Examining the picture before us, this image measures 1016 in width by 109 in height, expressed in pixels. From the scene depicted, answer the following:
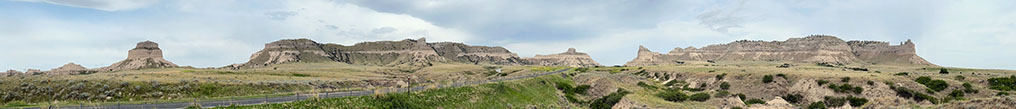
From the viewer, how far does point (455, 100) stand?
25016 mm

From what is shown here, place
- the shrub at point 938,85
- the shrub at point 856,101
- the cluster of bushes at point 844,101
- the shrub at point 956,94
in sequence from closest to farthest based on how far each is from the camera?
the shrub at point 856,101, the cluster of bushes at point 844,101, the shrub at point 956,94, the shrub at point 938,85

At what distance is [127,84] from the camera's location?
161 ft

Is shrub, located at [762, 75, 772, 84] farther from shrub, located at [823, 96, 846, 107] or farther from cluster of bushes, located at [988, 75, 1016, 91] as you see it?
cluster of bushes, located at [988, 75, 1016, 91]

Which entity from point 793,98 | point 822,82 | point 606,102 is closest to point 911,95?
point 822,82

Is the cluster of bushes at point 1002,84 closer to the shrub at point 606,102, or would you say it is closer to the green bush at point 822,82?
the green bush at point 822,82

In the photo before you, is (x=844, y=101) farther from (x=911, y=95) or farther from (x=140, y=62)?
(x=140, y=62)

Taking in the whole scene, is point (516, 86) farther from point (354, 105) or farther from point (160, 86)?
point (160, 86)

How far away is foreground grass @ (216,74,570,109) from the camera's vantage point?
62.4ft

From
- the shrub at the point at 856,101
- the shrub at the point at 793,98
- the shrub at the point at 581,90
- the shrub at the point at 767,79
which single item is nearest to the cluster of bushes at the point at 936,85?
the shrub at the point at 856,101

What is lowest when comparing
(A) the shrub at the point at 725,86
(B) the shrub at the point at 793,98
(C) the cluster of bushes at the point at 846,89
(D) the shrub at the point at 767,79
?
(B) the shrub at the point at 793,98

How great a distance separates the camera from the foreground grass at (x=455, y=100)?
1903 centimetres

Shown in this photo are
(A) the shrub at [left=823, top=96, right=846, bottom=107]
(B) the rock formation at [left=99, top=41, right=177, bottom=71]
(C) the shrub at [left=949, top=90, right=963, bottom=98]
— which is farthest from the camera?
(B) the rock formation at [left=99, top=41, right=177, bottom=71]

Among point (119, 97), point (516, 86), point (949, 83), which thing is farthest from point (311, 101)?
point (949, 83)

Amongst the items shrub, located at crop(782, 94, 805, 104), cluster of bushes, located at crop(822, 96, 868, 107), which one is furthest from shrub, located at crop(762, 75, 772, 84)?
A: cluster of bushes, located at crop(822, 96, 868, 107)
